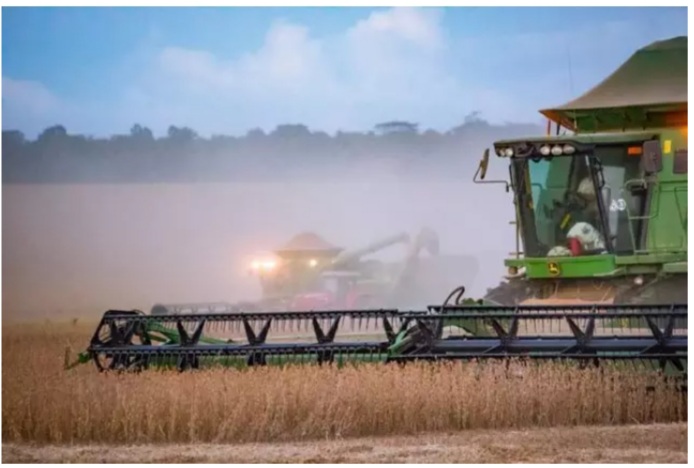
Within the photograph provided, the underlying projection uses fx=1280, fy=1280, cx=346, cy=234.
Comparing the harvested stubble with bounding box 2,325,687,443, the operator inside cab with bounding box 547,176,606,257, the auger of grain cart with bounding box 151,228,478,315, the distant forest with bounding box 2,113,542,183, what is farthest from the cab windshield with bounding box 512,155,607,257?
the auger of grain cart with bounding box 151,228,478,315

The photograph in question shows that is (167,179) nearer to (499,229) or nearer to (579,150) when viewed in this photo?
(499,229)

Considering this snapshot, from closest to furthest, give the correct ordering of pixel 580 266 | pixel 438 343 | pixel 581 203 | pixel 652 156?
pixel 438 343, pixel 652 156, pixel 580 266, pixel 581 203

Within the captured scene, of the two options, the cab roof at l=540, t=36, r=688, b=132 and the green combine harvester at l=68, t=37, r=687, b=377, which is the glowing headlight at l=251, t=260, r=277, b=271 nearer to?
the green combine harvester at l=68, t=37, r=687, b=377

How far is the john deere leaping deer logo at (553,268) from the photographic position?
8297 mm

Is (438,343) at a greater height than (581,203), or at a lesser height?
lesser

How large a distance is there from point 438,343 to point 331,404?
0.85 metres

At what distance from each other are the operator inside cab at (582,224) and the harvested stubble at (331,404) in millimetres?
1670

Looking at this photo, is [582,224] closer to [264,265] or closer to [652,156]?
[652,156]

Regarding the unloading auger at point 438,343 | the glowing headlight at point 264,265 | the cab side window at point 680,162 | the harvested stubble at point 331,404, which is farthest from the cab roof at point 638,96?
the glowing headlight at point 264,265

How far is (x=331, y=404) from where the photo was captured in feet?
21.2

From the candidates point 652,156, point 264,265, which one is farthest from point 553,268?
point 264,265

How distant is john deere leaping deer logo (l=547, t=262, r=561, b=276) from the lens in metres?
8.30

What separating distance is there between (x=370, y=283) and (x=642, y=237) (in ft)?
19.9

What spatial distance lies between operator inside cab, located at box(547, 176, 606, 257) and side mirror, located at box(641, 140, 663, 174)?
1.34 ft
